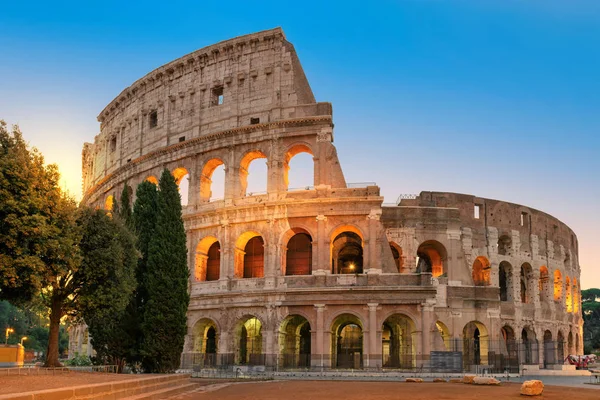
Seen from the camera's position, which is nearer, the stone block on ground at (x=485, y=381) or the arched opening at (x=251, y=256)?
the stone block on ground at (x=485, y=381)

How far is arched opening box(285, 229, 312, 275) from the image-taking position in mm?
32500

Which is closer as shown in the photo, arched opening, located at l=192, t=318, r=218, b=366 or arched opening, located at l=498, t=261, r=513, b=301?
arched opening, located at l=192, t=318, r=218, b=366

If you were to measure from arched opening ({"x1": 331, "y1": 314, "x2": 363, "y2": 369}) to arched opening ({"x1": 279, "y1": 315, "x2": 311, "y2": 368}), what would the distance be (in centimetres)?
171

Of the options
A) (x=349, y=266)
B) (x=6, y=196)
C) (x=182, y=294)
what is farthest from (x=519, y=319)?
(x=6, y=196)

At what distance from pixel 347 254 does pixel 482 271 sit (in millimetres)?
10146

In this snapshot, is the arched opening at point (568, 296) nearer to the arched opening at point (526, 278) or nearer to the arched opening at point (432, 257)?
the arched opening at point (526, 278)

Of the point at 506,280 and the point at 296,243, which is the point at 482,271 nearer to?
the point at 506,280

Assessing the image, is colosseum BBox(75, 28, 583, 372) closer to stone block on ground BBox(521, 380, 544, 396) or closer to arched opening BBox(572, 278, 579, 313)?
arched opening BBox(572, 278, 579, 313)

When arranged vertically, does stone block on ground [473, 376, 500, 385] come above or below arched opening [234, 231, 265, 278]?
below

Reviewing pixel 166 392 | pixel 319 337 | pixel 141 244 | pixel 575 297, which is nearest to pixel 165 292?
pixel 141 244

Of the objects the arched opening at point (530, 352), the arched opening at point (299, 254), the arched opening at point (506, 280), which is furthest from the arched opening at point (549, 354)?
the arched opening at point (299, 254)

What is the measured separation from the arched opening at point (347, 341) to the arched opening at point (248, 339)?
4.03 meters

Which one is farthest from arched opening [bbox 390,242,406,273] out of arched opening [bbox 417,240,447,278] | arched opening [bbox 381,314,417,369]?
arched opening [bbox 381,314,417,369]

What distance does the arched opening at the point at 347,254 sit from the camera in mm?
34688
